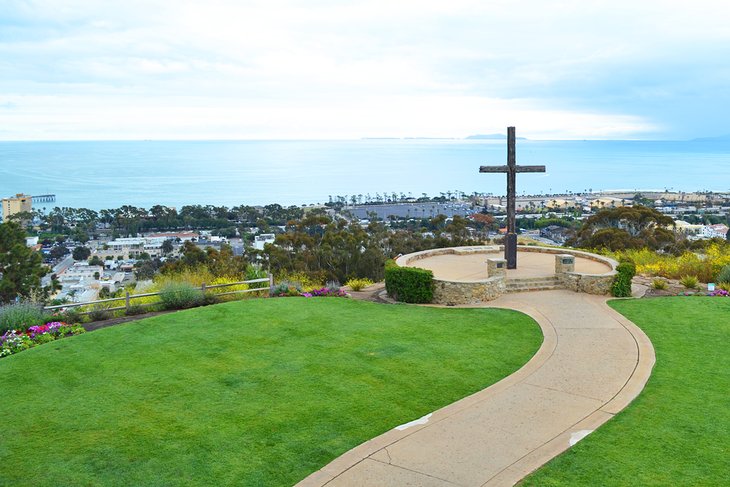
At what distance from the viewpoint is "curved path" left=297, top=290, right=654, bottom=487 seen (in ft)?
21.1

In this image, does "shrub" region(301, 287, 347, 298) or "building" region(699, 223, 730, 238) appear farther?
"building" region(699, 223, 730, 238)

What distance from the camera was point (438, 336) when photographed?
1155 cm

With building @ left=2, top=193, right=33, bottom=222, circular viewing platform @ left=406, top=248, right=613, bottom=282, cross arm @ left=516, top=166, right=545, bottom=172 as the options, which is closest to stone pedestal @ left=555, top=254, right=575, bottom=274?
circular viewing platform @ left=406, top=248, right=613, bottom=282

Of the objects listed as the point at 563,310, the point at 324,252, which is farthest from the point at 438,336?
the point at 324,252

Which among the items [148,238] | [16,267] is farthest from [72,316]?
[148,238]

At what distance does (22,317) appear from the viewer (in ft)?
41.0

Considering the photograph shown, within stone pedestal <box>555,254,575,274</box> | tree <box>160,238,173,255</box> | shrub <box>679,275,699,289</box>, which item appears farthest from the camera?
tree <box>160,238,173,255</box>

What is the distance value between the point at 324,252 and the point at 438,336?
17.8 m

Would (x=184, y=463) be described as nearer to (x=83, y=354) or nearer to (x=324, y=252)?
(x=83, y=354)

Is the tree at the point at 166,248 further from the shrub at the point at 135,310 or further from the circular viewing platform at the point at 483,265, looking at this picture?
the shrub at the point at 135,310

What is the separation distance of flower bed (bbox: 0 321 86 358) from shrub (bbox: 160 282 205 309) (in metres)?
2.44

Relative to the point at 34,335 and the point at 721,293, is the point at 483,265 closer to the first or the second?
the point at 721,293

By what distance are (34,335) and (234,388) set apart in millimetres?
5429

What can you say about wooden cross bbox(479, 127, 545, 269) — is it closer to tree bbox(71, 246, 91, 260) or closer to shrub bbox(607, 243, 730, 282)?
shrub bbox(607, 243, 730, 282)
